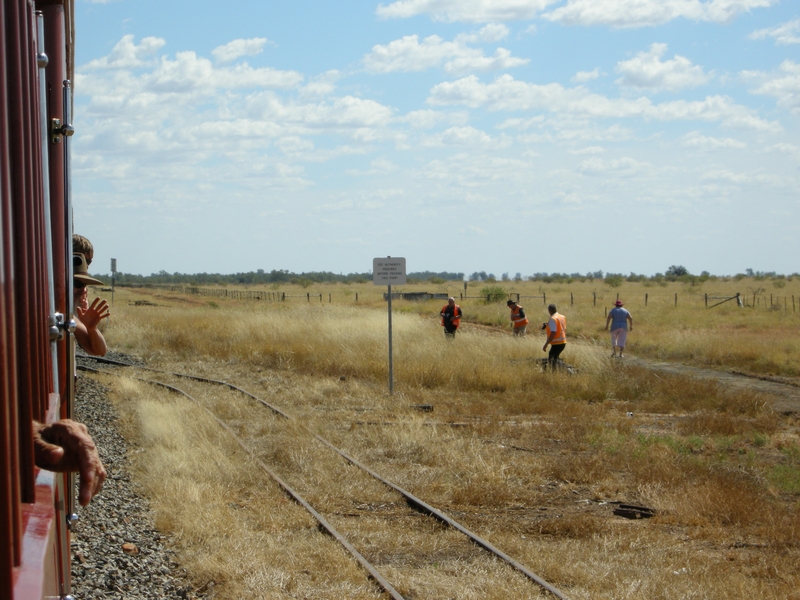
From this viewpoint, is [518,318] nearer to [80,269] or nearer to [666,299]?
[80,269]

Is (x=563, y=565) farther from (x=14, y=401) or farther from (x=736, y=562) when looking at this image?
(x=14, y=401)

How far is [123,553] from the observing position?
650 cm

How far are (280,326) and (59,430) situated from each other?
2311 centimetres

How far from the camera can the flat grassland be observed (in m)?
6.39

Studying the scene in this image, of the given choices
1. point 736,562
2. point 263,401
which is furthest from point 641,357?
point 736,562

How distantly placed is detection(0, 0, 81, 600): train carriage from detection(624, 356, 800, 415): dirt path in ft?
46.4

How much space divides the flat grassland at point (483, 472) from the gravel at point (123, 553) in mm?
191

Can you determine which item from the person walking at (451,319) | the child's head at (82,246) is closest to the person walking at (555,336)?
the person walking at (451,319)

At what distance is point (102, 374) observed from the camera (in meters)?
18.2

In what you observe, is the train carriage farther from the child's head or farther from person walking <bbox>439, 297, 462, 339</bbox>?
person walking <bbox>439, 297, 462, 339</bbox>

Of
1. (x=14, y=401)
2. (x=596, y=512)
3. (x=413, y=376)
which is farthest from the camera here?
(x=413, y=376)

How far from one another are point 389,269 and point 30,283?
1394 centimetres

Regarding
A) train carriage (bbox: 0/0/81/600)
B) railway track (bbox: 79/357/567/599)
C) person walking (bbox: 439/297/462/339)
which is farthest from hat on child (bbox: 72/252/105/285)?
person walking (bbox: 439/297/462/339)

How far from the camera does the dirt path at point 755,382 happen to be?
15.8 m
